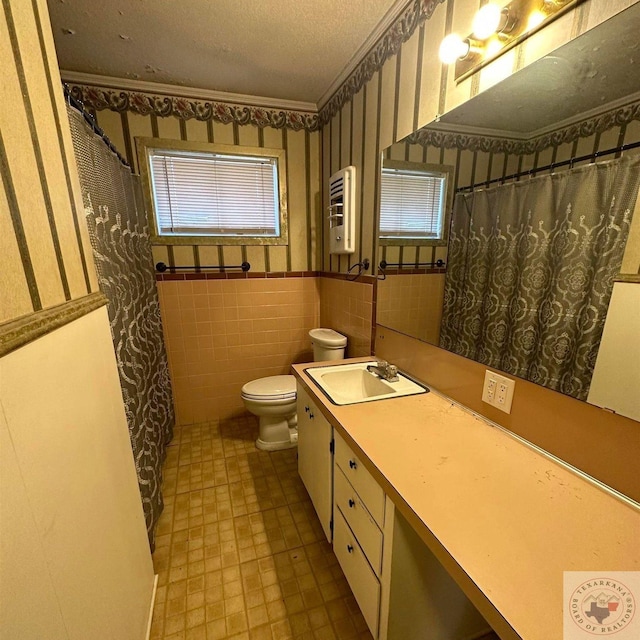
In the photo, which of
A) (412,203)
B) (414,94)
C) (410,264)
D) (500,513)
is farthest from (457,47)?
(500,513)

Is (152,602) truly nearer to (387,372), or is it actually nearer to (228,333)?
(387,372)

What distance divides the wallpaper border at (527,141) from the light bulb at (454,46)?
237mm

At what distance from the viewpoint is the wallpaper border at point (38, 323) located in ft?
1.60

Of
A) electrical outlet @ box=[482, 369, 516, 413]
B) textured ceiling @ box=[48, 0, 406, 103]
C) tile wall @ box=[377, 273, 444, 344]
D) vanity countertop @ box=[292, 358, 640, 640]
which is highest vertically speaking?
textured ceiling @ box=[48, 0, 406, 103]

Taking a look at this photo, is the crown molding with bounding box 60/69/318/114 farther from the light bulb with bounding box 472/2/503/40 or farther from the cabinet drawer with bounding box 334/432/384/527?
the cabinet drawer with bounding box 334/432/384/527

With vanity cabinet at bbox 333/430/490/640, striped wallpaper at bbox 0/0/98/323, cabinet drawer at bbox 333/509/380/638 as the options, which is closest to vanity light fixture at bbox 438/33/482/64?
striped wallpaper at bbox 0/0/98/323

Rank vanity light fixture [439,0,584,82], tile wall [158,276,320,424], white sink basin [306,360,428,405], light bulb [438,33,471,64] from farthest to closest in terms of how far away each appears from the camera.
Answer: tile wall [158,276,320,424]
white sink basin [306,360,428,405]
light bulb [438,33,471,64]
vanity light fixture [439,0,584,82]

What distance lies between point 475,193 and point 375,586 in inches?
55.6

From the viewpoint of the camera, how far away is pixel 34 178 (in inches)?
25.0

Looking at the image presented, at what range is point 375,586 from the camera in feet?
3.10

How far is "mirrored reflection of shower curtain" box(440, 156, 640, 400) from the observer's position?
778mm

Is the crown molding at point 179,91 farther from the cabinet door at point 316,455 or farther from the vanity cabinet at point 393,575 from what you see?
the vanity cabinet at point 393,575

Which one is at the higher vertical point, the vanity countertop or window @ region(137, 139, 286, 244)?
window @ region(137, 139, 286, 244)

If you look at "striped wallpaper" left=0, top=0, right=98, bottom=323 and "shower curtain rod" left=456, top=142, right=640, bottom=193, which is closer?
"striped wallpaper" left=0, top=0, right=98, bottom=323
